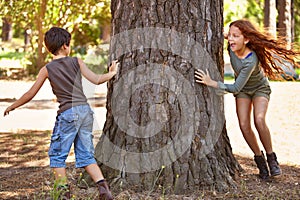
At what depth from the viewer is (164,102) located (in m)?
4.30

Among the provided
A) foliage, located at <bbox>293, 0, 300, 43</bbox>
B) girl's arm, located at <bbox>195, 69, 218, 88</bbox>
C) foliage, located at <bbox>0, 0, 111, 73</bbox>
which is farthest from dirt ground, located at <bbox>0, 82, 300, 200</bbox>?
foliage, located at <bbox>293, 0, 300, 43</bbox>

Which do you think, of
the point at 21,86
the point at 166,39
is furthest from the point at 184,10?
the point at 21,86

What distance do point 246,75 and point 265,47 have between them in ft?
1.12

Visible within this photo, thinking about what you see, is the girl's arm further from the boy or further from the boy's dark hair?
the boy's dark hair

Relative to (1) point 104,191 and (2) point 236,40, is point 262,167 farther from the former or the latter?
(1) point 104,191

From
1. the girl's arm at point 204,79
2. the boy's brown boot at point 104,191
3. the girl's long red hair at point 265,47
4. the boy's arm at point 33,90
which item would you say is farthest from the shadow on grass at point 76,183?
the girl's long red hair at point 265,47

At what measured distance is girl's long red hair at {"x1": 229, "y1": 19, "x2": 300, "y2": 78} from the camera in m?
4.70

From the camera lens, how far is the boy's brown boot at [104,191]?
4031mm

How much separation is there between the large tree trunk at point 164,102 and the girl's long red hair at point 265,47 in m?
0.41

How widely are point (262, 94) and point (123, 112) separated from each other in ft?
4.30

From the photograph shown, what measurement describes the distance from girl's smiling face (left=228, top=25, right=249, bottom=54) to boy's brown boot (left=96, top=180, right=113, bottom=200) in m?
1.67

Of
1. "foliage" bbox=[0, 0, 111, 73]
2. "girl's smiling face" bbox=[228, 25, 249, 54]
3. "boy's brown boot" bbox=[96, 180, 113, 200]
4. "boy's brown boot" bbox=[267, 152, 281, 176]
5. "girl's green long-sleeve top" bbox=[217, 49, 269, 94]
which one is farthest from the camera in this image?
"foliage" bbox=[0, 0, 111, 73]

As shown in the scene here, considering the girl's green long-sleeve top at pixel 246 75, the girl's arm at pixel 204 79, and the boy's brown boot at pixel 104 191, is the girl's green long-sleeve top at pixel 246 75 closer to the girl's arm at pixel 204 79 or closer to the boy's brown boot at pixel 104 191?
the girl's arm at pixel 204 79

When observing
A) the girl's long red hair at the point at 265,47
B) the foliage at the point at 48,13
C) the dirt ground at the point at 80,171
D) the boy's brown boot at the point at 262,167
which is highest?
the foliage at the point at 48,13
